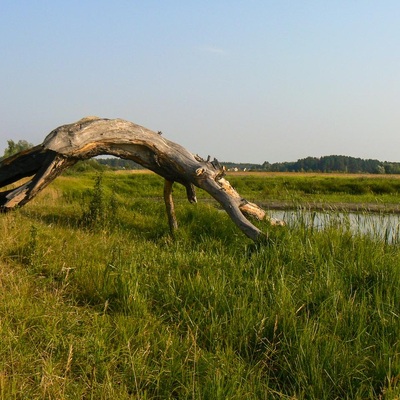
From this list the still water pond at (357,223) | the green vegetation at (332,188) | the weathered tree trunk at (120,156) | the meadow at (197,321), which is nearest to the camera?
the meadow at (197,321)

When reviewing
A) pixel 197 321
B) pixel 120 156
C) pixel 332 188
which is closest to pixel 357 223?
pixel 120 156

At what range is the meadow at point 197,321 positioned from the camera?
141 inches

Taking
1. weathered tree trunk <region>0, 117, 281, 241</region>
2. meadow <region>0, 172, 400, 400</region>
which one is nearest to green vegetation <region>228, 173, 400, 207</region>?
weathered tree trunk <region>0, 117, 281, 241</region>

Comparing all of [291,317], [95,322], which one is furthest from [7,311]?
[291,317]

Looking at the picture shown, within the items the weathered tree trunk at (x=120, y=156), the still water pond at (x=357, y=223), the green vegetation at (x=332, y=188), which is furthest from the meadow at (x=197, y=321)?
the green vegetation at (x=332, y=188)

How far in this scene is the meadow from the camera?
3.58 metres

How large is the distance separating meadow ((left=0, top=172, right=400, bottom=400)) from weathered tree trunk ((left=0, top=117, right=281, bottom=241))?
1.13 m

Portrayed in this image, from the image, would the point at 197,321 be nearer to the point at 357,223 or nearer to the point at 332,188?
the point at 357,223

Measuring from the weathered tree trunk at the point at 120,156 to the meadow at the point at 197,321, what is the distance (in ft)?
3.71

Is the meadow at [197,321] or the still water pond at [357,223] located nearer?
the meadow at [197,321]

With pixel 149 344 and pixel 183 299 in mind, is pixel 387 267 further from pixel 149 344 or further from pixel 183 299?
pixel 149 344

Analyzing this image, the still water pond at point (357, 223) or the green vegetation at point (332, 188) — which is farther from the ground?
the still water pond at point (357, 223)

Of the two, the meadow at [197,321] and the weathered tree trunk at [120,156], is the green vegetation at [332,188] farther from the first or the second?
the meadow at [197,321]

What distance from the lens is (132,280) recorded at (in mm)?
5117
